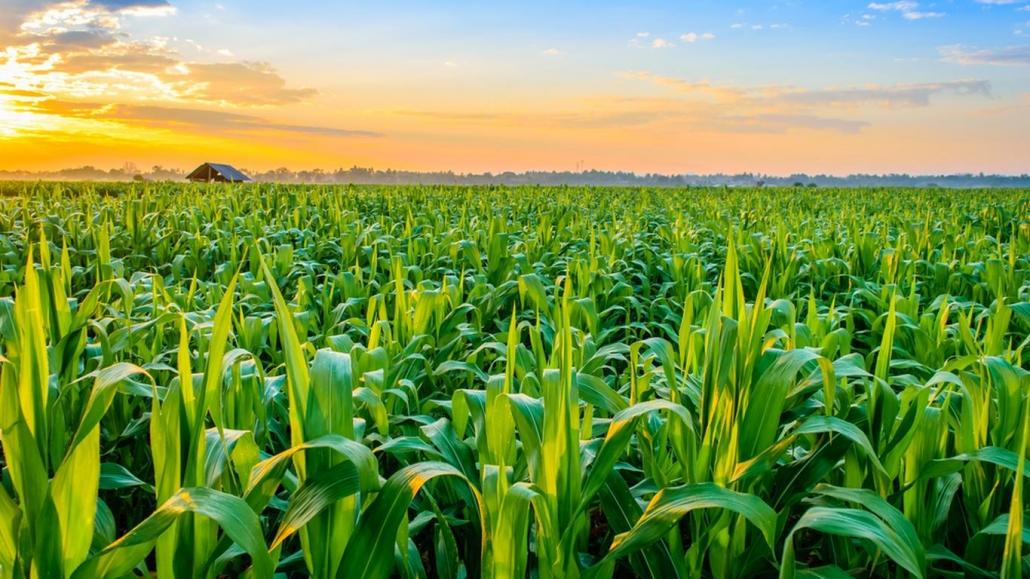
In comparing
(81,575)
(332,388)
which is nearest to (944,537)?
(332,388)

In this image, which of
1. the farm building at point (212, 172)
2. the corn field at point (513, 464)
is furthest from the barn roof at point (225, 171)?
the corn field at point (513, 464)

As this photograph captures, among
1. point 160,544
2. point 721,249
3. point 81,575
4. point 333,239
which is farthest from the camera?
point 333,239

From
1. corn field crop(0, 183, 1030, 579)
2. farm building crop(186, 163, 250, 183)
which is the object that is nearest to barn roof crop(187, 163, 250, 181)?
farm building crop(186, 163, 250, 183)

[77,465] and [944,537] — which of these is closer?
[77,465]

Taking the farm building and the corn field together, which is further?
the farm building

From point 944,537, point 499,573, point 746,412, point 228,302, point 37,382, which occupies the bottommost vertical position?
point 944,537

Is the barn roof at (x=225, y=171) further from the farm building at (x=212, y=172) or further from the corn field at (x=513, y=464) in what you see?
the corn field at (x=513, y=464)

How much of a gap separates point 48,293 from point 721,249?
5.56 metres

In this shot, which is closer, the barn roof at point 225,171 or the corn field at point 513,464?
the corn field at point 513,464

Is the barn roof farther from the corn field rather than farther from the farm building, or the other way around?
the corn field

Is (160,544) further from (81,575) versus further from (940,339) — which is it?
(940,339)

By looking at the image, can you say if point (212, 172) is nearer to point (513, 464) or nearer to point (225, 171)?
point (225, 171)

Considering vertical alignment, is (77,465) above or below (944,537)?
above

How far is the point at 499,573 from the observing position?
126 cm
